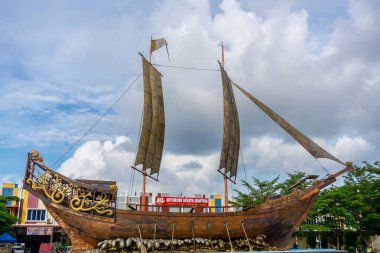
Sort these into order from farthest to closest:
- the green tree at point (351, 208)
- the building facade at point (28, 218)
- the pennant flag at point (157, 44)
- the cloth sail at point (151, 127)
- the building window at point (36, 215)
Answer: the building window at point (36, 215) < the building facade at point (28, 218) < the green tree at point (351, 208) < the pennant flag at point (157, 44) < the cloth sail at point (151, 127)

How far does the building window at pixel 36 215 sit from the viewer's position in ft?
115

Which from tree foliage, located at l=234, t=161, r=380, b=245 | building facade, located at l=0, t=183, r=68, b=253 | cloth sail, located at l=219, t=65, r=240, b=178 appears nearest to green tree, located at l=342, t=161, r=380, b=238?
tree foliage, located at l=234, t=161, r=380, b=245

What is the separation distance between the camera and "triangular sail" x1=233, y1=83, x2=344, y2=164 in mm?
16141

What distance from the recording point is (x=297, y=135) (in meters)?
17.1

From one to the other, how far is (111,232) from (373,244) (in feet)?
98.1

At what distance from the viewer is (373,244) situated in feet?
111

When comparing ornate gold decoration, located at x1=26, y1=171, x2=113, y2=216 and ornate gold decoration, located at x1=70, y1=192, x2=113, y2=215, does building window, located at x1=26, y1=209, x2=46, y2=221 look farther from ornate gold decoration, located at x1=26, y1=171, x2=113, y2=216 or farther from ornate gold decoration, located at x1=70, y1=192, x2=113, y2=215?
ornate gold decoration, located at x1=70, y1=192, x2=113, y2=215

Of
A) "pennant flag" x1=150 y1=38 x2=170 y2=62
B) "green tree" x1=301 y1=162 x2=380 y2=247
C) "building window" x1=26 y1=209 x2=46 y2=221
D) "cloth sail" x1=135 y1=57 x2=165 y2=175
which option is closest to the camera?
"cloth sail" x1=135 y1=57 x2=165 y2=175

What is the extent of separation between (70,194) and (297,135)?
11.2 meters

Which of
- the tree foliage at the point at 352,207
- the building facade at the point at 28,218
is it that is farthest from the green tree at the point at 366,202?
the building facade at the point at 28,218

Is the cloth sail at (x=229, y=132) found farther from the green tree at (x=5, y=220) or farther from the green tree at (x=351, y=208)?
the green tree at (x=5, y=220)

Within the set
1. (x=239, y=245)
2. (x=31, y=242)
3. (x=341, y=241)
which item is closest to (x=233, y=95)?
(x=239, y=245)

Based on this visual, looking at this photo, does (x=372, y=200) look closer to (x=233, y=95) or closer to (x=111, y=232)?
(x=233, y=95)

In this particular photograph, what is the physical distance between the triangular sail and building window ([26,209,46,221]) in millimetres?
26932
